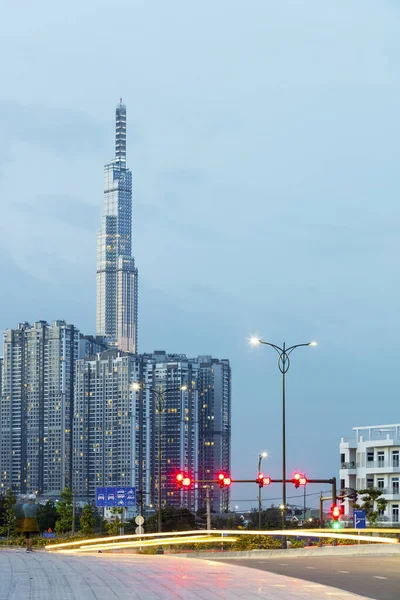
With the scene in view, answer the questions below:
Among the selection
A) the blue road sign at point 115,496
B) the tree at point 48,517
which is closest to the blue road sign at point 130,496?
the blue road sign at point 115,496

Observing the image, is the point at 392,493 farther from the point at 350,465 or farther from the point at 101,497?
the point at 101,497

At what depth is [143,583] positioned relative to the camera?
54.7 ft

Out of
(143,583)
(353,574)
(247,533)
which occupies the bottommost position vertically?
(247,533)

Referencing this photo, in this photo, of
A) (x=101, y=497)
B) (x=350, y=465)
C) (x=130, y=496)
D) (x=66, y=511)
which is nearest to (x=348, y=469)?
(x=350, y=465)

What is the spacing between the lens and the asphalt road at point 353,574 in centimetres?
1756

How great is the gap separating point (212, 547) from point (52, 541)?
2613 centimetres

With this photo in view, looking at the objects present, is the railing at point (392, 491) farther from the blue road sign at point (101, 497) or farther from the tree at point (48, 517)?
the tree at point (48, 517)

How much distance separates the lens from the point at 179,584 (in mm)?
16766

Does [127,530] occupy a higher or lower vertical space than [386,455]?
lower

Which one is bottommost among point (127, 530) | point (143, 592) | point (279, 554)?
point (127, 530)

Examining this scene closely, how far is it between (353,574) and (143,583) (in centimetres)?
612

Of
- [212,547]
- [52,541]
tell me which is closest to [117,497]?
[52,541]

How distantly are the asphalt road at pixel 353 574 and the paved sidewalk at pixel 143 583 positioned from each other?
0.75 meters

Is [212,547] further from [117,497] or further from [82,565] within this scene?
[117,497]
